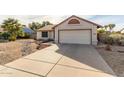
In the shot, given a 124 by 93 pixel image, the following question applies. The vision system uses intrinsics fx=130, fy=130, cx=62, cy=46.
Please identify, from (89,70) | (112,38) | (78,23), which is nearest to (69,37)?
(78,23)

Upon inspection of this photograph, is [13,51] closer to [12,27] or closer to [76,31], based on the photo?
[76,31]

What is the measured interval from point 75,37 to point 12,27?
12725mm

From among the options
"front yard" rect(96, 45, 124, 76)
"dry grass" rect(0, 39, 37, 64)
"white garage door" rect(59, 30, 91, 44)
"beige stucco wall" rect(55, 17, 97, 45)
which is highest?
"beige stucco wall" rect(55, 17, 97, 45)

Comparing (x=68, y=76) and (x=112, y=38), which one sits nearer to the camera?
(x=68, y=76)

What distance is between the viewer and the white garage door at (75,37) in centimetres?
1712

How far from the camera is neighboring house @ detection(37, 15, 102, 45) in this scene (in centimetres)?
1691

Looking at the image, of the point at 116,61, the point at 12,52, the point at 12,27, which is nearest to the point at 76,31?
the point at 12,52

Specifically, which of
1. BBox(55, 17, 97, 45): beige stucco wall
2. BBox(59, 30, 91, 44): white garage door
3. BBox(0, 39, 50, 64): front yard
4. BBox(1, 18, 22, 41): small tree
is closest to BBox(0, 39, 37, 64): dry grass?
BBox(0, 39, 50, 64): front yard

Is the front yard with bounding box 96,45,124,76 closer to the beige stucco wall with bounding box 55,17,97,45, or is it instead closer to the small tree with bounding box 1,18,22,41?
the beige stucco wall with bounding box 55,17,97,45

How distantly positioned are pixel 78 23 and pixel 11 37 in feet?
43.6

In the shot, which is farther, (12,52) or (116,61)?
(12,52)

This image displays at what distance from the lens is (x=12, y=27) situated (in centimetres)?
2383

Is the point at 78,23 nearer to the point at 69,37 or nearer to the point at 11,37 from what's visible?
the point at 69,37
